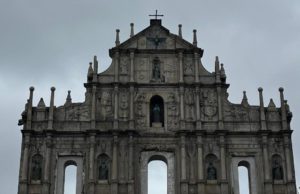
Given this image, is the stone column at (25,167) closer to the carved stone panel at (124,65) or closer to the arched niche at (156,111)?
the carved stone panel at (124,65)

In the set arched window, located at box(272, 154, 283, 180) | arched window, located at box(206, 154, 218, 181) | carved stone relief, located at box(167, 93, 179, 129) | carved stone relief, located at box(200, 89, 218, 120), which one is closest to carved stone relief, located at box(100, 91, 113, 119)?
carved stone relief, located at box(167, 93, 179, 129)

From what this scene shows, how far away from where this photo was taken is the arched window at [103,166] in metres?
27.3

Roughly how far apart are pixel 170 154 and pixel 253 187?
373cm

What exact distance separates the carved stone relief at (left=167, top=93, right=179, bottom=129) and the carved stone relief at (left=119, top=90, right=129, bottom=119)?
6.09 feet

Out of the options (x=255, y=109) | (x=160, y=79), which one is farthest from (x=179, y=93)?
(x=255, y=109)

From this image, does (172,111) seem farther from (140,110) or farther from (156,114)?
(140,110)

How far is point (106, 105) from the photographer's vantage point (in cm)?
2884

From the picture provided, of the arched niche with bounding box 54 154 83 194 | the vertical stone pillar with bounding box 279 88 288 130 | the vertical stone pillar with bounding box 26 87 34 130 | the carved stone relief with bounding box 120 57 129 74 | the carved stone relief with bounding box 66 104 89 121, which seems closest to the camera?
the arched niche with bounding box 54 154 83 194

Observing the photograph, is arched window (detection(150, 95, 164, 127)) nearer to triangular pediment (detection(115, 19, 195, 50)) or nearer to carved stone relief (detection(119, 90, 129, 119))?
carved stone relief (detection(119, 90, 129, 119))

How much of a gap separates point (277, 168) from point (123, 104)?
7.17 meters

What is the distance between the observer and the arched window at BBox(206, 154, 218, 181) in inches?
1077

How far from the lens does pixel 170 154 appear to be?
1094 inches

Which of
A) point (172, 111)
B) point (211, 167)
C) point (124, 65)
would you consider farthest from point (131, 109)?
point (211, 167)

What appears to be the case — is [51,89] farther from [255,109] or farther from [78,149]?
[255,109]
